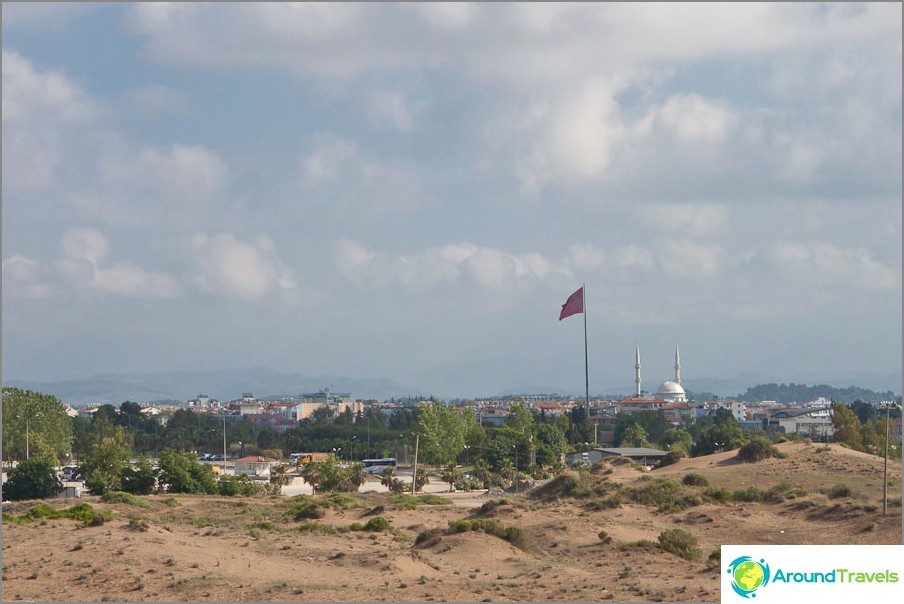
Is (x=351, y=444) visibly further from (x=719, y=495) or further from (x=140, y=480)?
(x=719, y=495)

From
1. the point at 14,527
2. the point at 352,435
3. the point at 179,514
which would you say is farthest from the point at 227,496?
the point at 352,435

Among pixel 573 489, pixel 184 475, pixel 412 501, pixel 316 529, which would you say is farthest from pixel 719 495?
pixel 184 475

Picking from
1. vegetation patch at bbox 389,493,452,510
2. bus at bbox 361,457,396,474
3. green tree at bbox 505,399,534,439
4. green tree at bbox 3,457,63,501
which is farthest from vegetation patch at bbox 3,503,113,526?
bus at bbox 361,457,396,474

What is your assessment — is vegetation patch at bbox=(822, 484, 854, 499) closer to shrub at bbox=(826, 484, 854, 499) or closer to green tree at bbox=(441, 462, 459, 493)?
shrub at bbox=(826, 484, 854, 499)

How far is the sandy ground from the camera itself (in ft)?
84.5

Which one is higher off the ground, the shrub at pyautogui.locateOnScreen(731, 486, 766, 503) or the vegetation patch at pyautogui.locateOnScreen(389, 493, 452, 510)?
the shrub at pyautogui.locateOnScreen(731, 486, 766, 503)

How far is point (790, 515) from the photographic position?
144ft

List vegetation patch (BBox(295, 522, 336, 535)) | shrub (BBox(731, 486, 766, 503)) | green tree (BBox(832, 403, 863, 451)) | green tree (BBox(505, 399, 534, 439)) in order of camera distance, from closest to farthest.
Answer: vegetation patch (BBox(295, 522, 336, 535)) < shrub (BBox(731, 486, 766, 503)) < green tree (BBox(832, 403, 863, 451)) < green tree (BBox(505, 399, 534, 439))

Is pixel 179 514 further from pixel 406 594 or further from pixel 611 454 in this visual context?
pixel 611 454

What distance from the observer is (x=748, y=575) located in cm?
1800

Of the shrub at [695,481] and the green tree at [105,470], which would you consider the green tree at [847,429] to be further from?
the green tree at [105,470]

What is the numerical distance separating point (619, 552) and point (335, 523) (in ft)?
42.9

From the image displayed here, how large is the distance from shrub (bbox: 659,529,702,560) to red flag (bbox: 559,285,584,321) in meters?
47.7

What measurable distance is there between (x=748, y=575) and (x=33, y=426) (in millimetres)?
74382
